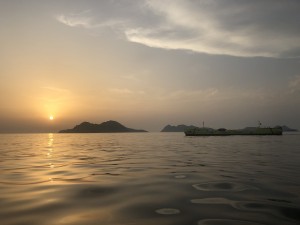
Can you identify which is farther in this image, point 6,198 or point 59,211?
point 6,198

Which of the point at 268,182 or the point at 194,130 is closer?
the point at 268,182

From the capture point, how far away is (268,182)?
12172 mm

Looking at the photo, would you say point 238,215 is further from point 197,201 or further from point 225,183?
point 225,183

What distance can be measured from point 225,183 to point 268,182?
2.16m

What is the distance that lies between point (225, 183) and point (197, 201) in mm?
3830

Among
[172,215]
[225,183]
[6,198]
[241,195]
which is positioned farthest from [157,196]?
[6,198]

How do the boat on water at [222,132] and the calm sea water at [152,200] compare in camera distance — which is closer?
the calm sea water at [152,200]

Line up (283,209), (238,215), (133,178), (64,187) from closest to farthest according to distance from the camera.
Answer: (238,215), (283,209), (64,187), (133,178)

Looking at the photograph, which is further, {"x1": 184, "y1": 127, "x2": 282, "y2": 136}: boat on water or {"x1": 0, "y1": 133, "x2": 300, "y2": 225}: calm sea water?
→ {"x1": 184, "y1": 127, "x2": 282, "y2": 136}: boat on water

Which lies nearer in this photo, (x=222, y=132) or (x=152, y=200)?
(x=152, y=200)

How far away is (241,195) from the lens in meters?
9.46

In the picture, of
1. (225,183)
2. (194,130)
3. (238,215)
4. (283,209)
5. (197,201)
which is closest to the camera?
(238,215)

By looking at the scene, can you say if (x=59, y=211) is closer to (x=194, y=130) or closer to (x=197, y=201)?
(x=197, y=201)

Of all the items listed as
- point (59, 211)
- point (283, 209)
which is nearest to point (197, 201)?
point (283, 209)
